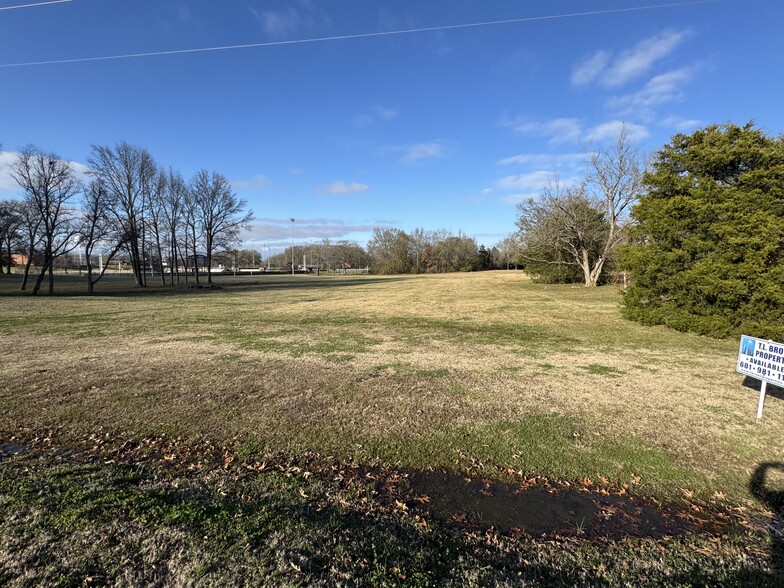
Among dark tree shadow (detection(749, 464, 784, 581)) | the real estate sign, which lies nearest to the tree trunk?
the real estate sign

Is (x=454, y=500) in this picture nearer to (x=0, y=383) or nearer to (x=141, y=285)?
(x=0, y=383)

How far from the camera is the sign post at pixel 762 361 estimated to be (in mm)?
4602

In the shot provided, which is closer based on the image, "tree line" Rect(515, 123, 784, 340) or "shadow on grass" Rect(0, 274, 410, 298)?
"tree line" Rect(515, 123, 784, 340)

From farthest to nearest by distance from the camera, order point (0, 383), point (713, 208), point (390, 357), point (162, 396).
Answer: point (713, 208), point (390, 357), point (0, 383), point (162, 396)

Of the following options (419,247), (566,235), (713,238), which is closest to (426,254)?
(419,247)

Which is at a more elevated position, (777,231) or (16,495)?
(777,231)

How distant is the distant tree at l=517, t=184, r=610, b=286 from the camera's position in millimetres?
28188

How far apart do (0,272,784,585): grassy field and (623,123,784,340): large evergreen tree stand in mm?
2625

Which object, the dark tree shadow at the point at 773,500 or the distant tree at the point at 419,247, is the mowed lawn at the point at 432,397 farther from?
the distant tree at the point at 419,247

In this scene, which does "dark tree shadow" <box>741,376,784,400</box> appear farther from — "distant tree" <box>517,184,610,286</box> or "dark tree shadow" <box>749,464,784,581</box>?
"distant tree" <box>517,184,610,286</box>

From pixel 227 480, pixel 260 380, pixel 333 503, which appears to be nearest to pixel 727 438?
pixel 333 503

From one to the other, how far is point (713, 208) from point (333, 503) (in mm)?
12098

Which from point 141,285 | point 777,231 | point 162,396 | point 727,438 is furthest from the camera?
point 141,285

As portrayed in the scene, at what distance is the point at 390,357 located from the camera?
8.39m
